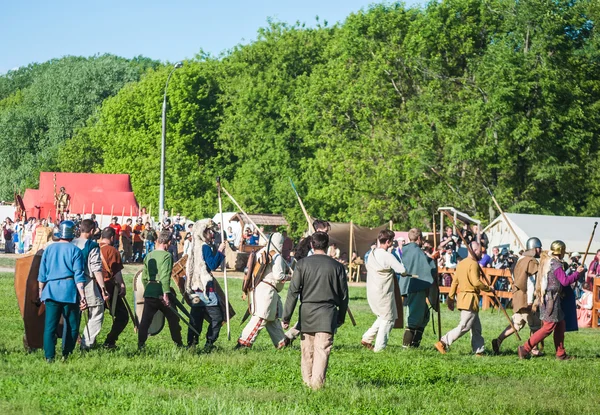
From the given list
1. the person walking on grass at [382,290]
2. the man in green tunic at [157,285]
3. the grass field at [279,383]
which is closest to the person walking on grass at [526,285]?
the grass field at [279,383]

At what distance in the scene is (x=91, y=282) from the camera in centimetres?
1276

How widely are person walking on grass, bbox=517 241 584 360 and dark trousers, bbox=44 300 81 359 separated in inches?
258

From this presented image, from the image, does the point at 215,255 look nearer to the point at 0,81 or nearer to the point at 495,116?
the point at 495,116

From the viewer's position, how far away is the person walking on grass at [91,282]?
41.2 feet

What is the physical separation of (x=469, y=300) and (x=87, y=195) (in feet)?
134

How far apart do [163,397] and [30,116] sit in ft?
282

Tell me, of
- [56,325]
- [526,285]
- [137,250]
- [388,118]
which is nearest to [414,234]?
[526,285]

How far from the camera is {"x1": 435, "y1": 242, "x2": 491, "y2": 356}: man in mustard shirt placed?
15102mm

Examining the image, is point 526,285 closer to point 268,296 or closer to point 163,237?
point 268,296

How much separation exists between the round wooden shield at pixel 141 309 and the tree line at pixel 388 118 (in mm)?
28531

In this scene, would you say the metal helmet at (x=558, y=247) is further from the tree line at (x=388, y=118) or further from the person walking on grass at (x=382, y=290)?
the tree line at (x=388, y=118)

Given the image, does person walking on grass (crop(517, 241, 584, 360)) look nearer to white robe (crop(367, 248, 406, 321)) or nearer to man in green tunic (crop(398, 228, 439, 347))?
man in green tunic (crop(398, 228, 439, 347))

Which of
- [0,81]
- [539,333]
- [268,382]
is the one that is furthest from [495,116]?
[0,81]

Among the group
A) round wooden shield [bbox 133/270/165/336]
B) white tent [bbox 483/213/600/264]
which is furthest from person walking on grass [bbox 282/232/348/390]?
white tent [bbox 483/213/600/264]
